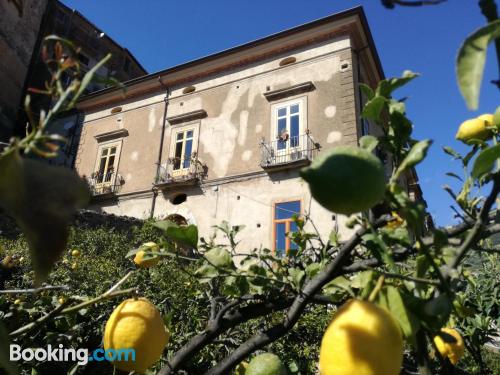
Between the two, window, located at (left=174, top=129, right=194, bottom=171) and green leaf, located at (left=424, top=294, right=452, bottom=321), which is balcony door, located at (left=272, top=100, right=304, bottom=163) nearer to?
window, located at (left=174, top=129, right=194, bottom=171)

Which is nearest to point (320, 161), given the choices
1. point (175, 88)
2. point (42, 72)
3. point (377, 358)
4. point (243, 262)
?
point (377, 358)

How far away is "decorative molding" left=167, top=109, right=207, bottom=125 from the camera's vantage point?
11727 millimetres

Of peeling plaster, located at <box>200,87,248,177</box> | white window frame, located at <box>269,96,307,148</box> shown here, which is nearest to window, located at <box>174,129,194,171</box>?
peeling plaster, located at <box>200,87,248,177</box>

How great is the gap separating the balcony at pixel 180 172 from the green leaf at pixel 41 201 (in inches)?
418

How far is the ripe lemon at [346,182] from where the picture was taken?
506mm

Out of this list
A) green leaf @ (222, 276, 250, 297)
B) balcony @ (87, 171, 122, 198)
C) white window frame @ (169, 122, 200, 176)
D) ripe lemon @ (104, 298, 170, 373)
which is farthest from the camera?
balcony @ (87, 171, 122, 198)

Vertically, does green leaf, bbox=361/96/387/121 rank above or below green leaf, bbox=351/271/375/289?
above

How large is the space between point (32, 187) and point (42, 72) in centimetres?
1809

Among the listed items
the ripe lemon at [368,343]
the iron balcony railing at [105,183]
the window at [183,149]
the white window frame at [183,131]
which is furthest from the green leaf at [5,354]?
the iron balcony railing at [105,183]

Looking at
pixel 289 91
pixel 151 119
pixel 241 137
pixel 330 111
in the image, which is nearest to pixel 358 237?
pixel 330 111

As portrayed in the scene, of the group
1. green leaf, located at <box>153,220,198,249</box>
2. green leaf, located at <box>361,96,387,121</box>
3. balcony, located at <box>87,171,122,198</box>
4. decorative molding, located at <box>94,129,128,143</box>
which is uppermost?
decorative molding, located at <box>94,129,128,143</box>

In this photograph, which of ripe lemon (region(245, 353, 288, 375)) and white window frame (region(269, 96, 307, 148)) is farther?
white window frame (region(269, 96, 307, 148))

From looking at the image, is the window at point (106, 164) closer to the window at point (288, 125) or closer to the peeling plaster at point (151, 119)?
the peeling plaster at point (151, 119)

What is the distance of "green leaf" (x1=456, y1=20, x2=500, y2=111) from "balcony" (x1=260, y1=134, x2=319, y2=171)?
883 cm
